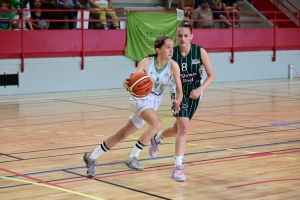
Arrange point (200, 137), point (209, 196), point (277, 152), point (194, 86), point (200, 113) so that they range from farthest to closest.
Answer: point (200, 113), point (200, 137), point (277, 152), point (194, 86), point (209, 196)

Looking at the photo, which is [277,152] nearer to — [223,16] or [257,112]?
[257,112]

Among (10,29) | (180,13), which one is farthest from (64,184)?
(180,13)

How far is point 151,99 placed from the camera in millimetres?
6559

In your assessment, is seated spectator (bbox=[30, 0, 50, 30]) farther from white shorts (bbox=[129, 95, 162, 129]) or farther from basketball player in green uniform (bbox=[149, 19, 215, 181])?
white shorts (bbox=[129, 95, 162, 129])

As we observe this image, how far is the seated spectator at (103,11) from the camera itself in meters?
16.8

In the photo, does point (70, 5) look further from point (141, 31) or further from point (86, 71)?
point (141, 31)

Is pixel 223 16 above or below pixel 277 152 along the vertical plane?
above

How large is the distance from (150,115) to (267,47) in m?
14.2

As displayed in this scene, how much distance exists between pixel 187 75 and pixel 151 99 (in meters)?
0.56

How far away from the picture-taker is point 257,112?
12078 mm

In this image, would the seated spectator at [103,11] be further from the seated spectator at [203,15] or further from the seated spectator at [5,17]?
the seated spectator at [203,15]

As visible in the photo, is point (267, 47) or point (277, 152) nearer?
point (277, 152)

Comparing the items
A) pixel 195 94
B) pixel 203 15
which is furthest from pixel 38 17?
pixel 195 94

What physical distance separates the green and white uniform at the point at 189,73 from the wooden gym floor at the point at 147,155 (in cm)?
77
